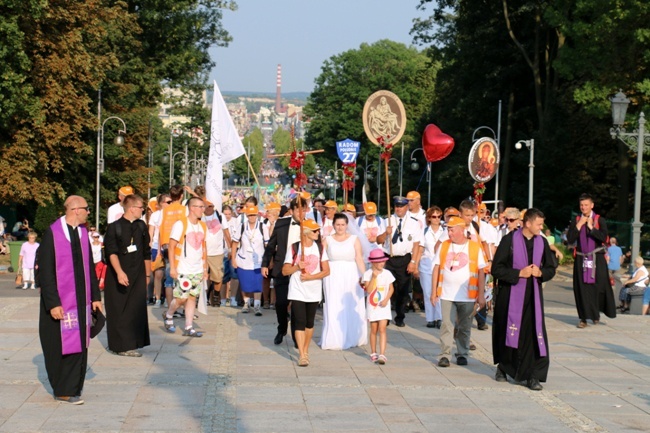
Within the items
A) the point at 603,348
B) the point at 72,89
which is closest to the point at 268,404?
the point at 603,348

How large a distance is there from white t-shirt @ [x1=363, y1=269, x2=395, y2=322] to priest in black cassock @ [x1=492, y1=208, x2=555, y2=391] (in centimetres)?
139

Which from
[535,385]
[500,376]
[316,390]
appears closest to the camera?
[316,390]

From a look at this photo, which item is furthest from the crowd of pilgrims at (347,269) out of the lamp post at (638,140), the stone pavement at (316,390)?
the lamp post at (638,140)

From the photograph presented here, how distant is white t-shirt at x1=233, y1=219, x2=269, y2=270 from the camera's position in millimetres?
17422

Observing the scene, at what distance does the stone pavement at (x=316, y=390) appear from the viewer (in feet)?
29.9

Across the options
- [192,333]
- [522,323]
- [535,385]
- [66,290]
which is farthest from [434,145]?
[66,290]

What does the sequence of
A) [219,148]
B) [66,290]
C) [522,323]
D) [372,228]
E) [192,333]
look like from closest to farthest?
1. [66,290]
2. [522,323]
3. [192,333]
4. [372,228]
5. [219,148]

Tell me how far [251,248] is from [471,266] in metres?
6.07

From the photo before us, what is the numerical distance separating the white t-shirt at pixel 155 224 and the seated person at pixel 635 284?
27.0 feet

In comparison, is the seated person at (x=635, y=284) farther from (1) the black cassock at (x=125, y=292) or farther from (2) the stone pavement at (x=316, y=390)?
(1) the black cassock at (x=125, y=292)

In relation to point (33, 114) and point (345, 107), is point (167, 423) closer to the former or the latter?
point (33, 114)

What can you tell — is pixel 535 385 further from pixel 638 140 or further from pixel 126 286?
pixel 638 140

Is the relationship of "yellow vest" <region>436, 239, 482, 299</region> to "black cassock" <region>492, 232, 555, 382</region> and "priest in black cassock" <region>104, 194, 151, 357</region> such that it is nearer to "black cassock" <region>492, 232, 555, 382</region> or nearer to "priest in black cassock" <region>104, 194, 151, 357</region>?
"black cassock" <region>492, 232, 555, 382</region>

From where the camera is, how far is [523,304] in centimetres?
1121
